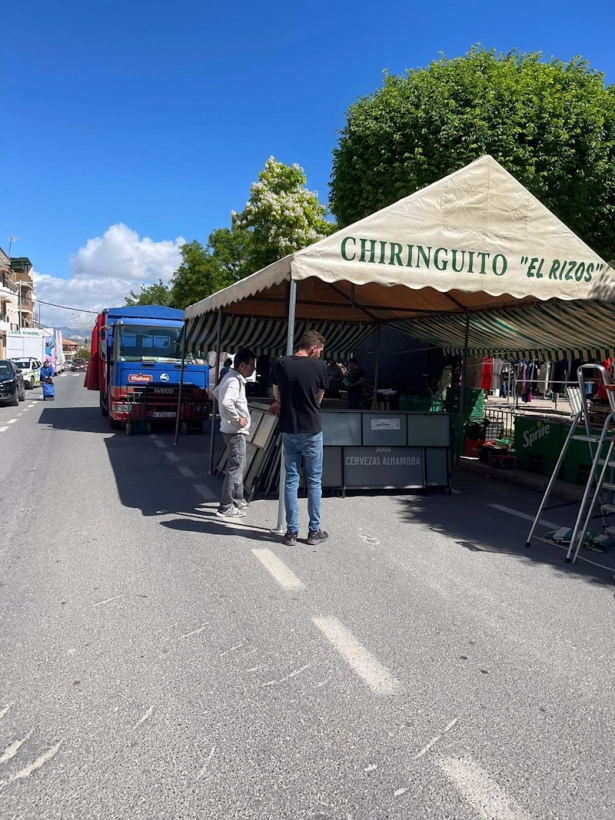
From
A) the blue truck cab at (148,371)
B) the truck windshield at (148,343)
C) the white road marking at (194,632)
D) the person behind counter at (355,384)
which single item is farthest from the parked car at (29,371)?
the white road marking at (194,632)

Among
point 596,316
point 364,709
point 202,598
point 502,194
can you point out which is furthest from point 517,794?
point 596,316

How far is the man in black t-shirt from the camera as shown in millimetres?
6211

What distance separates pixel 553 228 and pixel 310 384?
3.68 meters

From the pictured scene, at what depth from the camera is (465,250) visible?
7363 mm

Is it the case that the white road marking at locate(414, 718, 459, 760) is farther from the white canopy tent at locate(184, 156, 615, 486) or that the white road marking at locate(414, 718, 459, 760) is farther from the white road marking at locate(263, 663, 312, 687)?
the white canopy tent at locate(184, 156, 615, 486)

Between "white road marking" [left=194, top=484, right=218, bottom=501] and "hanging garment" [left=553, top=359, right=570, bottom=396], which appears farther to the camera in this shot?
"hanging garment" [left=553, top=359, right=570, bottom=396]

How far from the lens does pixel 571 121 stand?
15109mm

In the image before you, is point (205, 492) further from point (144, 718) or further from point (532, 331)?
point (532, 331)

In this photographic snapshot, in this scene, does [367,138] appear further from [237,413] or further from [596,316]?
[237,413]

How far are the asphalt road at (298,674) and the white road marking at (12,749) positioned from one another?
16mm

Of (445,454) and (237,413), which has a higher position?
(237,413)

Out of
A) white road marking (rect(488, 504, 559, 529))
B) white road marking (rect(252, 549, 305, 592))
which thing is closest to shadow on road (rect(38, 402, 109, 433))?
white road marking (rect(488, 504, 559, 529))

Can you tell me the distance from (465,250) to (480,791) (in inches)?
230

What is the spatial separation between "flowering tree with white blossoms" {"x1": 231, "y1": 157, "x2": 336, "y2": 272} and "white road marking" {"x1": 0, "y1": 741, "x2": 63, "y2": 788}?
2612 cm
